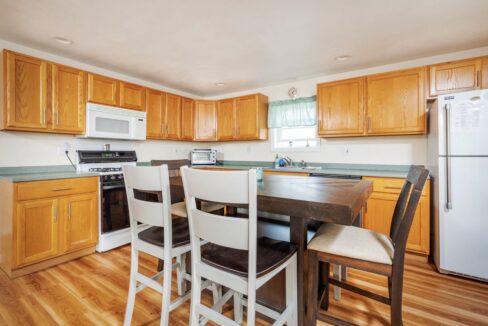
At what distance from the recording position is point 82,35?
7.57ft

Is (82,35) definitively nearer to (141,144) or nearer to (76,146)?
(76,146)

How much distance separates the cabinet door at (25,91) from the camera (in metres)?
2.25

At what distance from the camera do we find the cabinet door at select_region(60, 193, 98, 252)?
7.94 feet

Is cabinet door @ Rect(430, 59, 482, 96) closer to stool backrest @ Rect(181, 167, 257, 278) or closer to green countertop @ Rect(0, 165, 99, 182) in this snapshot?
stool backrest @ Rect(181, 167, 257, 278)

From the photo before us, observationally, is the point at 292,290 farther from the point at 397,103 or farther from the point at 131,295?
the point at 397,103

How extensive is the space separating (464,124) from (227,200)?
234 cm

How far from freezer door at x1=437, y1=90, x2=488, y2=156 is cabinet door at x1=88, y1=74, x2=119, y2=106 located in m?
3.69

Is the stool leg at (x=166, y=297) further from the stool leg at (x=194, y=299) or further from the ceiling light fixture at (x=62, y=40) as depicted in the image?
the ceiling light fixture at (x=62, y=40)

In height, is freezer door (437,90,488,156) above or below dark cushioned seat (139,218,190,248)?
above

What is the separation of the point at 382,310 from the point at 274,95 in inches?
129

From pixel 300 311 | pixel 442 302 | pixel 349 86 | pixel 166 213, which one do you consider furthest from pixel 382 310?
pixel 349 86

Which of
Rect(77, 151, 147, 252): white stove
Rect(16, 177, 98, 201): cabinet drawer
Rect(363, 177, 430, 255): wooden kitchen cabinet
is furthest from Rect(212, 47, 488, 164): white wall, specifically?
Rect(16, 177, 98, 201): cabinet drawer

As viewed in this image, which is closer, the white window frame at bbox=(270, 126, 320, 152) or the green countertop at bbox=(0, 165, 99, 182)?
the green countertop at bbox=(0, 165, 99, 182)

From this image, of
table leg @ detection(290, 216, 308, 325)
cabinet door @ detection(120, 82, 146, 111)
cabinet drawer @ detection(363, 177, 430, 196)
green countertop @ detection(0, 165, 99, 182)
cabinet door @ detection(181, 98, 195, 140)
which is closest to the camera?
table leg @ detection(290, 216, 308, 325)
